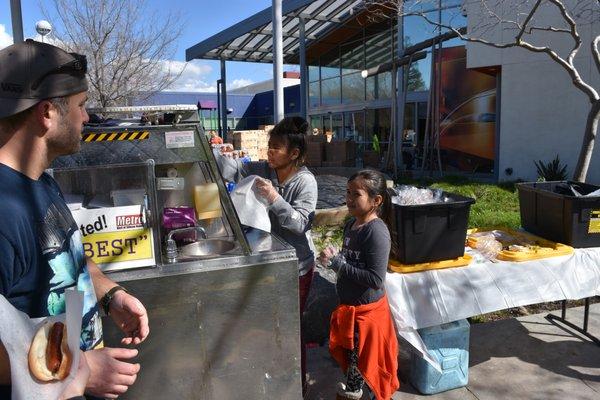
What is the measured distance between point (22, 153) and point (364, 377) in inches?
81.6

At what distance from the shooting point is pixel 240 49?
20250mm

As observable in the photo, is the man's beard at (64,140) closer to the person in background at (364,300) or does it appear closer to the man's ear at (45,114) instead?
the man's ear at (45,114)

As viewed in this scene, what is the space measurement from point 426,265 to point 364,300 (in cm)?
55

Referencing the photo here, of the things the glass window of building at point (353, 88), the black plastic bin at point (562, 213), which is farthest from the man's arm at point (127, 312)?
the glass window of building at point (353, 88)

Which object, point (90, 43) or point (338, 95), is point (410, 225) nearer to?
point (90, 43)

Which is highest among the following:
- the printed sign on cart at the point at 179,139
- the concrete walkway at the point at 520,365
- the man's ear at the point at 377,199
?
the printed sign on cart at the point at 179,139

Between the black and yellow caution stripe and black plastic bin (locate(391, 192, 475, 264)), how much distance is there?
1.52 m

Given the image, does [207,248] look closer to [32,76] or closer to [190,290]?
[190,290]

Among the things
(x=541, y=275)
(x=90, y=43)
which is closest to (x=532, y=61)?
(x=541, y=275)

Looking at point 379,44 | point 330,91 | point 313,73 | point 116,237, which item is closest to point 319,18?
point 379,44

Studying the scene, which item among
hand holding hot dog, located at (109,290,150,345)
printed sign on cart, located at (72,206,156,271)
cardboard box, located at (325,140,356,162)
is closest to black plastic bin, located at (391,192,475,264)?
printed sign on cart, located at (72,206,156,271)

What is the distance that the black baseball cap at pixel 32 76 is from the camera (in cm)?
130

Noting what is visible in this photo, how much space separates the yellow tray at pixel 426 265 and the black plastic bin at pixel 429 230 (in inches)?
0.9

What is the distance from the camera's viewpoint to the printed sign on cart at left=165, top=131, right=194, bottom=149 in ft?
7.43
